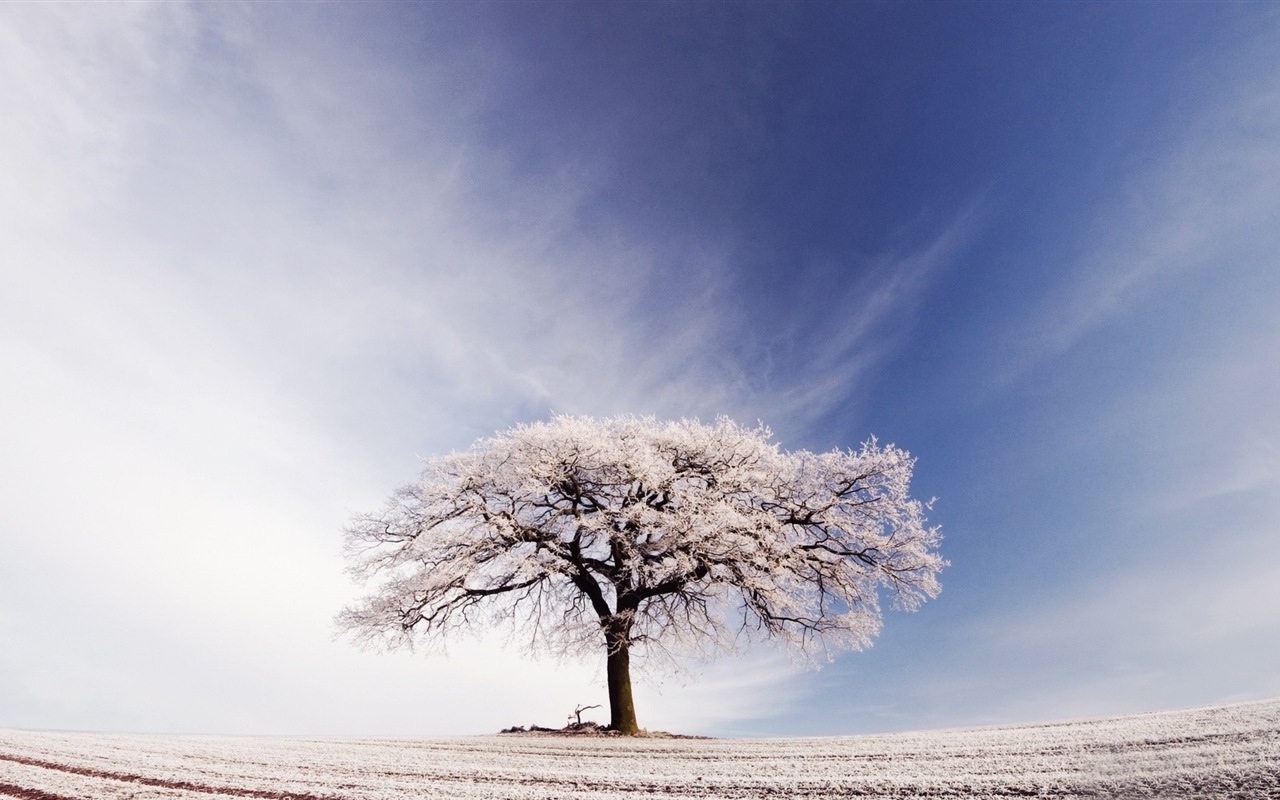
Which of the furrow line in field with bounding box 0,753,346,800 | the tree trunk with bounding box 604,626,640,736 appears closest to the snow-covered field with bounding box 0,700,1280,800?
the furrow line in field with bounding box 0,753,346,800

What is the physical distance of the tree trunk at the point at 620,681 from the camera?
72.5 ft

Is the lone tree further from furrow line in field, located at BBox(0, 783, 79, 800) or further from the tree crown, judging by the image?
furrow line in field, located at BBox(0, 783, 79, 800)

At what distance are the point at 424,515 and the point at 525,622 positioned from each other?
5.10 metres

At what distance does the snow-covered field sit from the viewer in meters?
7.54

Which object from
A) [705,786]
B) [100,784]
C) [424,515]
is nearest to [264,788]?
[100,784]

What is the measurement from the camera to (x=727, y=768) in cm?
1097

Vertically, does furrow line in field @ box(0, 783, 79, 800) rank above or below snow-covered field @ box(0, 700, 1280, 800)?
above

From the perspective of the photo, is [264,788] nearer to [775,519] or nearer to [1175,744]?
[1175,744]

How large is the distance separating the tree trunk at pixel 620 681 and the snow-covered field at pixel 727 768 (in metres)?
7.30

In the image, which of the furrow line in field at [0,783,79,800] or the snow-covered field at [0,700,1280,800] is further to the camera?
the furrow line in field at [0,783,79,800]

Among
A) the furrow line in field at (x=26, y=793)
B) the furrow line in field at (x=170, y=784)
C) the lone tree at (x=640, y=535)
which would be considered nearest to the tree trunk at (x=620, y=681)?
the lone tree at (x=640, y=535)

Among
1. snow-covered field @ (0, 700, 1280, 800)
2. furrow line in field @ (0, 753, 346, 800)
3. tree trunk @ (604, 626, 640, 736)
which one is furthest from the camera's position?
tree trunk @ (604, 626, 640, 736)

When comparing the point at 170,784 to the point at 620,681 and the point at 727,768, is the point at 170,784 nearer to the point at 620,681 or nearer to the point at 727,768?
the point at 727,768

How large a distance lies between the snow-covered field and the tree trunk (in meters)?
7.30
